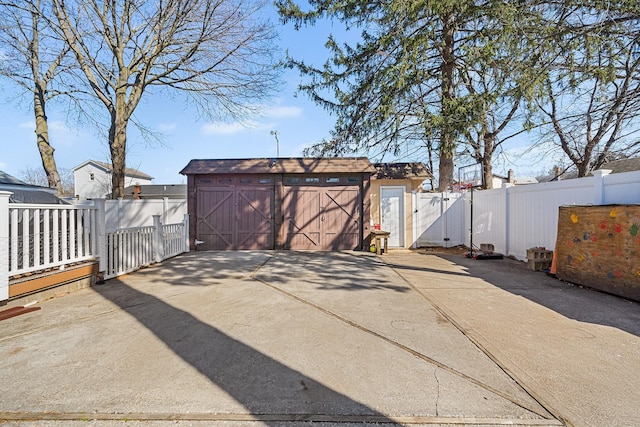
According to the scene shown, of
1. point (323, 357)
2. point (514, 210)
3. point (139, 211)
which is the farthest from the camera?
point (139, 211)

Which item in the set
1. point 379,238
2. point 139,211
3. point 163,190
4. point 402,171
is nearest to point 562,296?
point 379,238

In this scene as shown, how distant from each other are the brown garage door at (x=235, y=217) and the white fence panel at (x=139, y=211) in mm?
1911

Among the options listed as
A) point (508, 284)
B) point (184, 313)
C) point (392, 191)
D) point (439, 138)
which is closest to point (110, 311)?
point (184, 313)

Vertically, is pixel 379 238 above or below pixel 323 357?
above

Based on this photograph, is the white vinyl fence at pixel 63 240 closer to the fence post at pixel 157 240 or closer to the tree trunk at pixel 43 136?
the fence post at pixel 157 240

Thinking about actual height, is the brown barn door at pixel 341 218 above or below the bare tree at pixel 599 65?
below

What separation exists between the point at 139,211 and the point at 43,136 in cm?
382

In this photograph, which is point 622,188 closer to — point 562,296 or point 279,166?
point 562,296

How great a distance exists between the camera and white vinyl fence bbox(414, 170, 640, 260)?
501cm

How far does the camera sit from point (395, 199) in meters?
9.84

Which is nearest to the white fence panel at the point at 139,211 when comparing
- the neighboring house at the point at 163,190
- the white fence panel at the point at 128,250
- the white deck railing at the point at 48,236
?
the white fence panel at the point at 128,250

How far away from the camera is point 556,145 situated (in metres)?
9.98

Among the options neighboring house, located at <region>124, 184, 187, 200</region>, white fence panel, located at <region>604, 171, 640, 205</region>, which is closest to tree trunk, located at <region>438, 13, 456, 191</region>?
white fence panel, located at <region>604, 171, 640, 205</region>

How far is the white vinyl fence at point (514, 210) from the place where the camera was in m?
5.01
